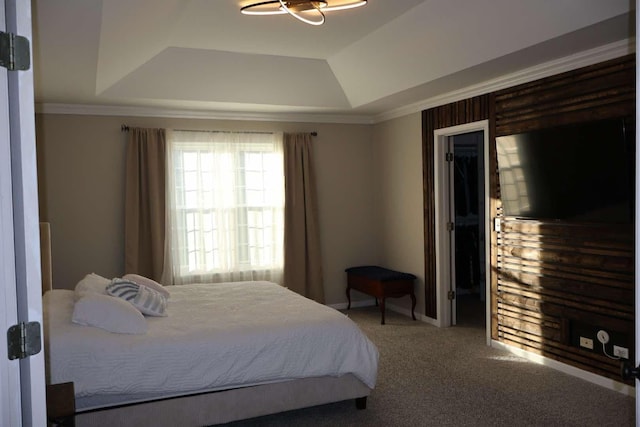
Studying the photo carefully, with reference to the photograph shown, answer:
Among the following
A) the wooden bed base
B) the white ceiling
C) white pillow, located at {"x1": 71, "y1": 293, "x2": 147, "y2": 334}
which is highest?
the white ceiling

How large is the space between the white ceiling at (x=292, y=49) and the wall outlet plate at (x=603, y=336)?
6.66 feet

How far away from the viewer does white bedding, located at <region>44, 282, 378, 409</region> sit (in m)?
3.03

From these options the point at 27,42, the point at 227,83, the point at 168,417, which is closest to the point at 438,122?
the point at 227,83

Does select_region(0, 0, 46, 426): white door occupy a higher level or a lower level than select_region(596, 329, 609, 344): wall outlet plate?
higher

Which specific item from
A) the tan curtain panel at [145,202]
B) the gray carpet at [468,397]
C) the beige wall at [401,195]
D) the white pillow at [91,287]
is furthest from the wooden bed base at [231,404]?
the tan curtain panel at [145,202]

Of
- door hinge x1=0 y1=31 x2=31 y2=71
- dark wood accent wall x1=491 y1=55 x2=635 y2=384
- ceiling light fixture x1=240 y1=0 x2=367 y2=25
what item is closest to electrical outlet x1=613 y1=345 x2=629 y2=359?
dark wood accent wall x1=491 y1=55 x2=635 y2=384

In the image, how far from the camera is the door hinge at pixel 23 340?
1.51m

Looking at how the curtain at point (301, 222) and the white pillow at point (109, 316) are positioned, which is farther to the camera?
Result: the curtain at point (301, 222)

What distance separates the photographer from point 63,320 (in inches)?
136

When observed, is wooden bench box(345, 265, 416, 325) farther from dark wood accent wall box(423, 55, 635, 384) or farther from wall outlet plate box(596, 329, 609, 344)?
wall outlet plate box(596, 329, 609, 344)

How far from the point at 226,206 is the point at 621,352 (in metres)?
4.08

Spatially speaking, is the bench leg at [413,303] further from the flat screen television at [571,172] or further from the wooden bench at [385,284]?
the flat screen television at [571,172]

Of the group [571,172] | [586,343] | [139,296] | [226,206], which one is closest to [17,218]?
[139,296]

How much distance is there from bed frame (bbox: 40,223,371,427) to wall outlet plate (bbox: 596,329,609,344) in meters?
1.77
